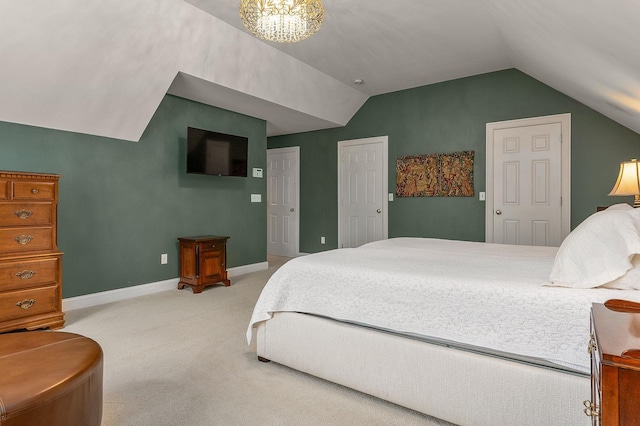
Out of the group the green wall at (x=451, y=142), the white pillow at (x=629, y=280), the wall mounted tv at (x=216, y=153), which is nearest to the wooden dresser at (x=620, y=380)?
the white pillow at (x=629, y=280)

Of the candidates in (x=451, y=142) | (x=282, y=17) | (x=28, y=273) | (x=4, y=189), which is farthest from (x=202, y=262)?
(x=451, y=142)

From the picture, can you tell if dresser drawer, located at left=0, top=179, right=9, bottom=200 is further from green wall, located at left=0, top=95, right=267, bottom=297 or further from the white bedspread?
the white bedspread

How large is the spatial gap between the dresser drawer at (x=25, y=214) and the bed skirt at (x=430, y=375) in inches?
84.0

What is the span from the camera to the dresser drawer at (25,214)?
9.17ft

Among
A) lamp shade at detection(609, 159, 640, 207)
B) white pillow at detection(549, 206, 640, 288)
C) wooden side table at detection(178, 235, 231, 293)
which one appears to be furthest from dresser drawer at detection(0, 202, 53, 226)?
lamp shade at detection(609, 159, 640, 207)

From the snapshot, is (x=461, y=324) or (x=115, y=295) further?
(x=115, y=295)

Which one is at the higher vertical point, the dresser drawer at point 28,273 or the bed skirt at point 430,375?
the dresser drawer at point 28,273

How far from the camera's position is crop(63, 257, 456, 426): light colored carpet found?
5.74 ft

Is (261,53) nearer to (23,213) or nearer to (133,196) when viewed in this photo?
(133,196)

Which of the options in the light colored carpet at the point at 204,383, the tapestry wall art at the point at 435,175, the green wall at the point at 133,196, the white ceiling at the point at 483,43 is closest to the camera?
the light colored carpet at the point at 204,383

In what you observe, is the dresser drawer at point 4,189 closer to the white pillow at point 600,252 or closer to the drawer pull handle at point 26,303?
the drawer pull handle at point 26,303

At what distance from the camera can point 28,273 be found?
2910mm

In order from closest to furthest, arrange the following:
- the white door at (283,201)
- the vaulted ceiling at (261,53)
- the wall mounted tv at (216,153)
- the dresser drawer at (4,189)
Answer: the vaulted ceiling at (261,53) → the dresser drawer at (4,189) → the wall mounted tv at (216,153) → the white door at (283,201)

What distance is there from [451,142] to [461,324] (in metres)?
4.11
